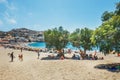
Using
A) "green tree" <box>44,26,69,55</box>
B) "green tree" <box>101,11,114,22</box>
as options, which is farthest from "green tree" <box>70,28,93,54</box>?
"green tree" <box>101,11,114,22</box>

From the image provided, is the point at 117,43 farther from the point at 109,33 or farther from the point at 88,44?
the point at 88,44

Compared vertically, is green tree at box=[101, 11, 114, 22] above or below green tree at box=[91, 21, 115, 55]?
above

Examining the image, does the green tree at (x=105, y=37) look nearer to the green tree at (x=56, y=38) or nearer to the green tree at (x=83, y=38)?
the green tree at (x=83, y=38)

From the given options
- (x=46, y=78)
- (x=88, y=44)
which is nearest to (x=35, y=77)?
(x=46, y=78)

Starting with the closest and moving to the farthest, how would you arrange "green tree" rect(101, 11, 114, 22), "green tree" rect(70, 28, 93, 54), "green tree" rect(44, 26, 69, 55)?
"green tree" rect(101, 11, 114, 22) → "green tree" rect(70, 28, 93, 54) → "green tree" rect(44, 26, 69, 55)

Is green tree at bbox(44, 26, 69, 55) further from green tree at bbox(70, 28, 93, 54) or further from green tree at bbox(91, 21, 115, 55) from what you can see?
green tree at bbox(91, 21, 115, 55)

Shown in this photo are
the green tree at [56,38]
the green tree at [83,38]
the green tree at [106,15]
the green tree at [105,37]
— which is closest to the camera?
the green tree at [105,37]

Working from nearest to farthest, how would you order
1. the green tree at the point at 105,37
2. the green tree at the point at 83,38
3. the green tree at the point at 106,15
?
the green tree at the point at 105,37
the green tree at the point at 106,15
the green tree at the point at 83,38

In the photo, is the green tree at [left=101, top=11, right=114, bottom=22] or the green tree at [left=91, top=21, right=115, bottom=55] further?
the green tree at [left=101, top=11, right=114, bottom=22]

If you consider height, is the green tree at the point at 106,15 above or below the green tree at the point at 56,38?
above

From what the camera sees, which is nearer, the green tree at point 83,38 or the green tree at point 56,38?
the green tree at point 83,38

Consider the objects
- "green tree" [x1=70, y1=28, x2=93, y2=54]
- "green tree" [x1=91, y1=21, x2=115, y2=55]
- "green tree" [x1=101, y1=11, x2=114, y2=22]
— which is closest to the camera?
"green tree" [x1=91, y1=21, x2=115, y2=55]

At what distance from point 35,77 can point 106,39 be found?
12.4 metres

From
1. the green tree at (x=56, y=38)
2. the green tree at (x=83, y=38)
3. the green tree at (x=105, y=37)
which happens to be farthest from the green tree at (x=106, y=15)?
the green tree at (x=56, y=38)
